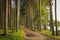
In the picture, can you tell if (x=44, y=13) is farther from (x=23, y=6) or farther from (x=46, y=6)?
(x=23, y=6)

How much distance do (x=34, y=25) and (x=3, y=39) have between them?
29504mm

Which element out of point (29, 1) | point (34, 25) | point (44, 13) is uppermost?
point (29, 1)

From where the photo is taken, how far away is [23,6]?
44.6 metres

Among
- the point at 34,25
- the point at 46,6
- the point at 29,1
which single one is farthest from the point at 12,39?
the point at 34,25

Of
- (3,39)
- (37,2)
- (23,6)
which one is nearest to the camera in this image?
(3,39)

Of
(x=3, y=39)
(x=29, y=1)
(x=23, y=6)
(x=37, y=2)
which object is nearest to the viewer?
(x=3, y=39)

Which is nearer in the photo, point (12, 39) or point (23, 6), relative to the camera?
point (12, 39)

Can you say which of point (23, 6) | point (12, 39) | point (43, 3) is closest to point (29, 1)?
point (43, 3)

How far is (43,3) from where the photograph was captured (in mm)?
39406

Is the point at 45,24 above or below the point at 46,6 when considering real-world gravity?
below

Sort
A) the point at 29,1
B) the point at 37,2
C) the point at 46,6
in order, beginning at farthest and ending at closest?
the point at 46,6
the point at 29,1
the point at 37,2

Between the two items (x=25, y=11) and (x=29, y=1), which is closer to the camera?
(x=29, y=1)

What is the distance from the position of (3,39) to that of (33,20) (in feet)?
90.5

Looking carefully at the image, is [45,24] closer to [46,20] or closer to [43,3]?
[46,20]
